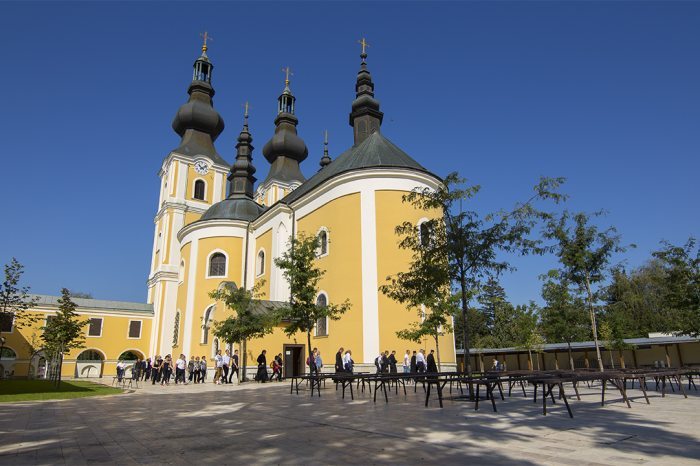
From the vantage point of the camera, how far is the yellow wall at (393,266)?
793 inches

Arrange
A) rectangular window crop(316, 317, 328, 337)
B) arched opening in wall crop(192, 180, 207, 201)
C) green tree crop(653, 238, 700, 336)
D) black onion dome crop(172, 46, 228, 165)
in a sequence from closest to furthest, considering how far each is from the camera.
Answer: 1. green tree crop(653, 238, 700, 336)
2. rectangular window crop(316, 317, 328, 337)
3. arched opening in wall crop(192, 180, 207, 201)
4. black onion dome crop(172, 46, 228, 165)

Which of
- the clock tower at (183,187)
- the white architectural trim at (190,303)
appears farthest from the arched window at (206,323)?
the clock tower at (183,187)

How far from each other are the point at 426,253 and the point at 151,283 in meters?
35.3

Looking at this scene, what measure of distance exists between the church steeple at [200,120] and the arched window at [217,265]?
43.4 feet

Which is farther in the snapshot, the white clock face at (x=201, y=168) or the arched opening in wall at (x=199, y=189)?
the arched opening in wall at (x=199, y=189)

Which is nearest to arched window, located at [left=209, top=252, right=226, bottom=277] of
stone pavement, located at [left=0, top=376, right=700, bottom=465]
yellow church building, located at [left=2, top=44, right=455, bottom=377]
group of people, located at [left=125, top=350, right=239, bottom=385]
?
yellow church building, located at [left=2, top=44, right=455, bottom=377]

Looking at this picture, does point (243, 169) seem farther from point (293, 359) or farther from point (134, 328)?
point (293, 359)

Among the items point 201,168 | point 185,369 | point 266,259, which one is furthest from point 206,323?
point 201,168

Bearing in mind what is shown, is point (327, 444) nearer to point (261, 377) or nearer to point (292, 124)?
point (261, 377)

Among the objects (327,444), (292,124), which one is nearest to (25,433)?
(327,444)

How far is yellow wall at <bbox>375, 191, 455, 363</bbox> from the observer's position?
66.1ft

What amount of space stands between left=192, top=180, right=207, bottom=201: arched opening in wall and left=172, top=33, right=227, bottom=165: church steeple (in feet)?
8.15

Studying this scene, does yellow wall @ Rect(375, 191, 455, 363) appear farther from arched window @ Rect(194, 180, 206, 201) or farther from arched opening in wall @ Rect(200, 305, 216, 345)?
arched window @ Rect(194, 180, 206, 201)

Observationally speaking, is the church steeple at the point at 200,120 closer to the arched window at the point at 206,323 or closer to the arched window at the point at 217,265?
the arched window at the point at 217,265
